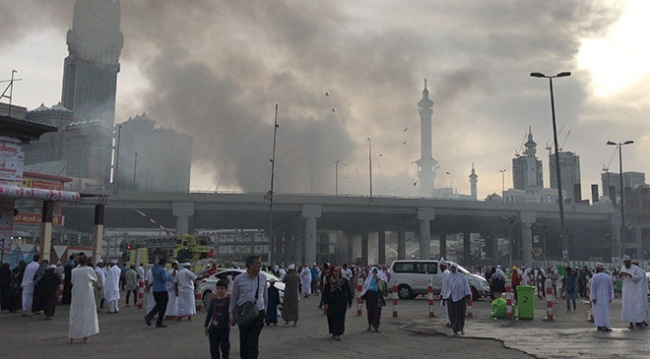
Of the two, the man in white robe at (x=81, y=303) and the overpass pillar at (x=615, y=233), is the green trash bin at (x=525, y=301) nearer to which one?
the man in white robe at (x=81, y=303)

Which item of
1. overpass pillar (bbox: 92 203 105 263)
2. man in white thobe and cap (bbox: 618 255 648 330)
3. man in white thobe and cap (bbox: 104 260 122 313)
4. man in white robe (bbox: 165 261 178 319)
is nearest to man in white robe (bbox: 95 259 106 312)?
man in white thobe and cap (bbox: 104 260 122 313)

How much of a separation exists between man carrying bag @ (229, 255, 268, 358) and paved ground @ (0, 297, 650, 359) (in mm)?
2414

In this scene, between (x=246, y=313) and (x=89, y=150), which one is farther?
(x=89, y=150)

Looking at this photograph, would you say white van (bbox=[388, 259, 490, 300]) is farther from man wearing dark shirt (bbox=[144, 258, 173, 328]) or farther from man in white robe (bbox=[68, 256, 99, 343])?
man in white robe (bbox=[68, 256, 99, 343])

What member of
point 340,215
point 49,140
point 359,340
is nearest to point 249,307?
point 359,340

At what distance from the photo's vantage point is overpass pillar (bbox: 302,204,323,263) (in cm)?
5428

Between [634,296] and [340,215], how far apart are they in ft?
163

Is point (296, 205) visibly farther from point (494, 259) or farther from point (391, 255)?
point (391, 255)

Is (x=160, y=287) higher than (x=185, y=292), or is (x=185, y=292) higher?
(x=160, y=287)

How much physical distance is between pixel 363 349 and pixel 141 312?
37.8ft

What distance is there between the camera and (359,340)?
1162 cm

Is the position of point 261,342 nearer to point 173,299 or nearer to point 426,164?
point 173,299

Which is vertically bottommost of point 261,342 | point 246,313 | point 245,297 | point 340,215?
point 261,342

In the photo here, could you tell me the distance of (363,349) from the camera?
10.2 m
